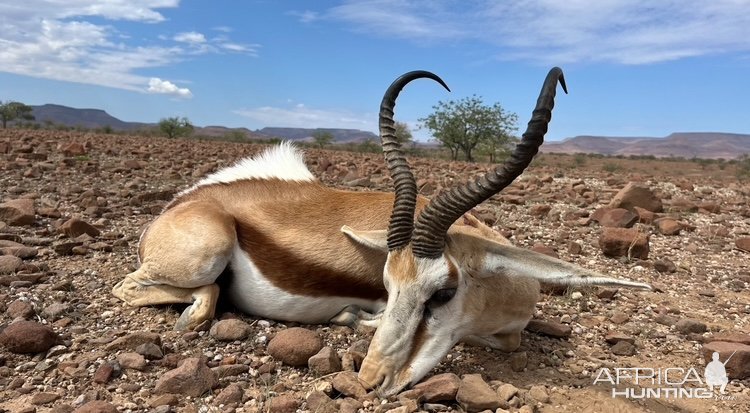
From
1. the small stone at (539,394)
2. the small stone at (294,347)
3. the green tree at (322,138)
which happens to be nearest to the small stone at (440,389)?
the small stone at (539,394)

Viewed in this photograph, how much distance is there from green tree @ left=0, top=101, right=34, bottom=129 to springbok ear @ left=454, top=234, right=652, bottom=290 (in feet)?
228

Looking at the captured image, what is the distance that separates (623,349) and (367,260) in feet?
7.29

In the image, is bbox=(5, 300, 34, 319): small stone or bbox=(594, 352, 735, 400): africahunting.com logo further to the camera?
bbox=(5, 300, 34, 319): small stone

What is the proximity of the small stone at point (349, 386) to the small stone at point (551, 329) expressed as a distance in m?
1.93

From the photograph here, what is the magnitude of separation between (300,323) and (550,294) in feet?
8.72

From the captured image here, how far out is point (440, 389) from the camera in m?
3.71

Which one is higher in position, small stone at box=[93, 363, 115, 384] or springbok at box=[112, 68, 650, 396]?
springbok at box=[112, 68, 650, 396]

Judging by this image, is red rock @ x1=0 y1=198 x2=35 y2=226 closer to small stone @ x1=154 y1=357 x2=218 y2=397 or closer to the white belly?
the white belly

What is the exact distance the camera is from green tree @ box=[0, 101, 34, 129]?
6100 cm

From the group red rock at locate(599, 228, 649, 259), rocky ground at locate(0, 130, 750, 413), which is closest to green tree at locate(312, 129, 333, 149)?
rocky ground at locate(0, 130, 750, 413)

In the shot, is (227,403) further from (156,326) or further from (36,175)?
(36,175)

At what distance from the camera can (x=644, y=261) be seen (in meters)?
7.27

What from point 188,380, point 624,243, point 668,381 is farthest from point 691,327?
point 188,380

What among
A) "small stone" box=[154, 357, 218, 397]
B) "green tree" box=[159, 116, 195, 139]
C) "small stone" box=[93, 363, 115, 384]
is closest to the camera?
"small stone" box=[154, 357, 218, 397]
